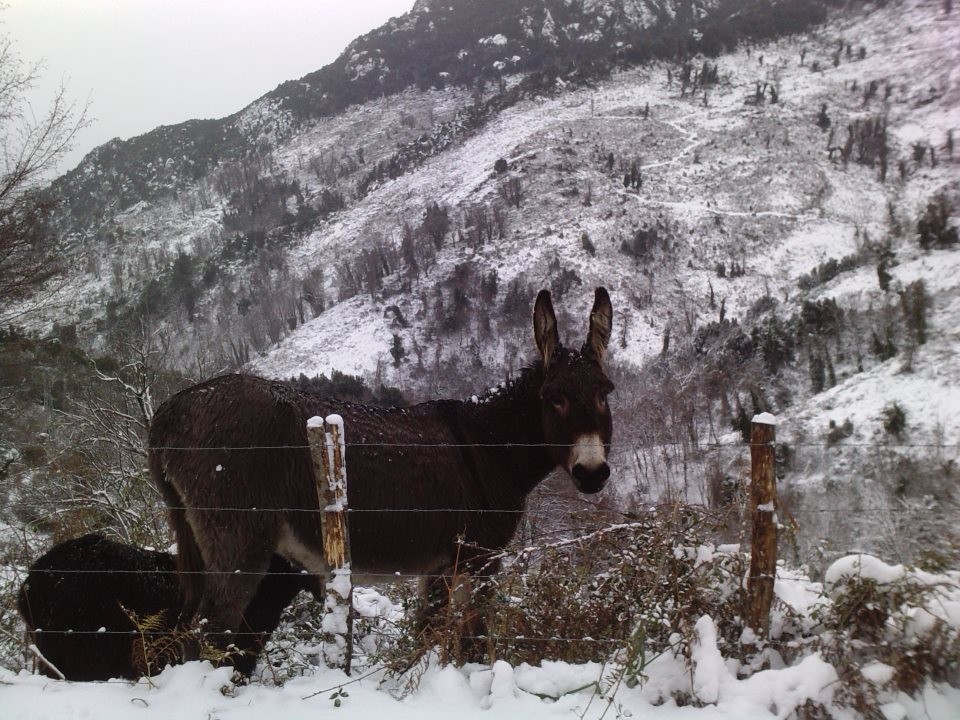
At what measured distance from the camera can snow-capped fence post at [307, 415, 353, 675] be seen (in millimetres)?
3723

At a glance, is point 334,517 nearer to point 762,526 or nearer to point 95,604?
point 762,526

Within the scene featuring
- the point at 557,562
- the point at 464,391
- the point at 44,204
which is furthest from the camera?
the point at 464,391

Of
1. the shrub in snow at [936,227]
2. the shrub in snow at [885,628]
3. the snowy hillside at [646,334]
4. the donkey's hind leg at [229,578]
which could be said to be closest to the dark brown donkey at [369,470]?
the donkey's hind leg at [229,578]

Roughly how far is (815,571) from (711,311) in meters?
106

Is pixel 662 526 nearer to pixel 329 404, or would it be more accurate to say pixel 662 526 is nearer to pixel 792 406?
pixel 329 404

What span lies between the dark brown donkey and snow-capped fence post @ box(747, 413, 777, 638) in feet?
3.06

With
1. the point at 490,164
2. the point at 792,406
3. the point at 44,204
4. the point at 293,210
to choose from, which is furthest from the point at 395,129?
the point at 44,204

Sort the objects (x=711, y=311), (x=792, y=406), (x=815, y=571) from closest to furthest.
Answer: (x=815, y=571)
(x=792, y=406)
(x=711, y=311)

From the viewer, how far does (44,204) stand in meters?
11.3

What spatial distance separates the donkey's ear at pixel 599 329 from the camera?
15.3 feet

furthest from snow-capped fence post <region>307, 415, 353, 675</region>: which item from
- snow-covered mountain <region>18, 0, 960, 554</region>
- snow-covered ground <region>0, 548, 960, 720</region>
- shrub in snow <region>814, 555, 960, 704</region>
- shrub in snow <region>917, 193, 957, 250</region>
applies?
shrub in snow <region>917, 193, 957, 250</region>

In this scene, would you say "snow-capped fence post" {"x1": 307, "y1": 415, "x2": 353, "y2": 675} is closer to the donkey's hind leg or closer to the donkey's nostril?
the donkey's hind leg

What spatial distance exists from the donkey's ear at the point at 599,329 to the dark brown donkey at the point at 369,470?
11 millimetres

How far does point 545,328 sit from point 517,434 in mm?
861
